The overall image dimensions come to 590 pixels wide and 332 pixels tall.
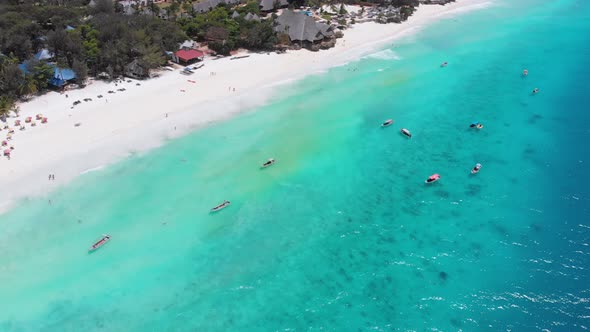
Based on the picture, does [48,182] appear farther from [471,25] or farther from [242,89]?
[471,25]

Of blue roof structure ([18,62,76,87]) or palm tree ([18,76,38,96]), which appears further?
blue roof structure ([18,62,76,87])

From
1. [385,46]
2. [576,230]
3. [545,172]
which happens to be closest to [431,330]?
[576,230]

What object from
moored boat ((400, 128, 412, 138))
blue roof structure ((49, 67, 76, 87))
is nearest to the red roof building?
blue roof structure ((49, 67, 76, 87))

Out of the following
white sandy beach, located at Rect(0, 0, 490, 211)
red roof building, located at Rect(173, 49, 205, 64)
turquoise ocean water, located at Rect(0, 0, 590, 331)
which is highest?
red roof building, located at Rect(173, 49, 205, 64)

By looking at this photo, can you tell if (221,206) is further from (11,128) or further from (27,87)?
(27,87)

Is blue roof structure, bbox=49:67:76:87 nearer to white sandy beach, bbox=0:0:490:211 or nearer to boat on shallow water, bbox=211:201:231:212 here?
white sandy beach, bbox=0:0:490:211

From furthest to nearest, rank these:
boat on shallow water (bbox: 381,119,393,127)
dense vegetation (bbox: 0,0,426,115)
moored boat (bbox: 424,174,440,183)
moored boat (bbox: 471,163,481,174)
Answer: boat on shallow water (bbox: 381,119,393,127) < dense vegetation (bbox: 0,0,426,115) < moored boat (bbox: 471,163,481,174) < moored boat (bbox: 424,174,440,183)
